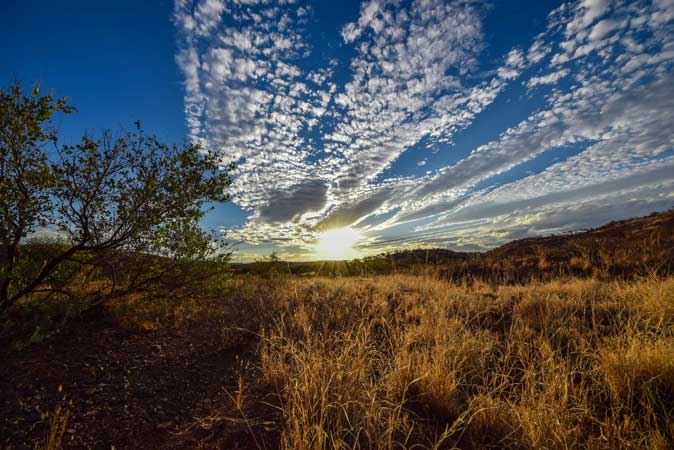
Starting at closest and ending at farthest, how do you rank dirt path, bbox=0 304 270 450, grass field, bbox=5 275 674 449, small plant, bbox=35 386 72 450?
small plant, bbox=35 386 72 450, grass field, bbox=5 275 674 449, dirt path, bbox=0 304 270 450

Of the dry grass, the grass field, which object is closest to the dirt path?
the grass field

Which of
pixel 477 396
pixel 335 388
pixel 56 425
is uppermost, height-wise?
pixel 56 425

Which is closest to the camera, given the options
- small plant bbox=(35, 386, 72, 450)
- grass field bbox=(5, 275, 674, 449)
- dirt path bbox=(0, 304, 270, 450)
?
small plant bbox=(35, 386, 72, 450)

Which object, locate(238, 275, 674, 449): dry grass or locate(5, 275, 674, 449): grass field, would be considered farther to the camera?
locate(5, 275, 674, 449): grass field

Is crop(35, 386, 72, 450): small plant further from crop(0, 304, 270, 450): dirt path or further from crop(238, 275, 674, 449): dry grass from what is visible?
crop(238, 275, 674, 449): dry grass

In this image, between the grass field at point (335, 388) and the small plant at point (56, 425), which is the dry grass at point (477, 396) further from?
the small plant at point (56, 425)

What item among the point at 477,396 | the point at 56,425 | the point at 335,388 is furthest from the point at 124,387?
the point at 477,396

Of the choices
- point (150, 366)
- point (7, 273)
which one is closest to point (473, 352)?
point (150, 366)

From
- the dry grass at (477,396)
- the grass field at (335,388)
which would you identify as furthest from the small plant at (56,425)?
the dry grass at (477,396)

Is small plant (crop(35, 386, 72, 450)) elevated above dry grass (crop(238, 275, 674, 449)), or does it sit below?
above

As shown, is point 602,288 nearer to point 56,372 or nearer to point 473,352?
point 473,352

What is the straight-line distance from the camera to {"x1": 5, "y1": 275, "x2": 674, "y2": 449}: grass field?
2254mm

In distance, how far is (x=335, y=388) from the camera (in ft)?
8.91

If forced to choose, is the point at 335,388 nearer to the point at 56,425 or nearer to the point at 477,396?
the point at 477,396
